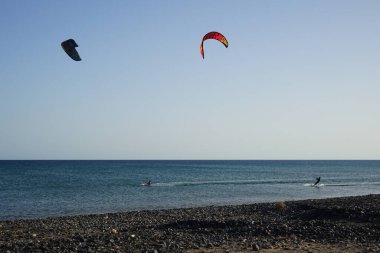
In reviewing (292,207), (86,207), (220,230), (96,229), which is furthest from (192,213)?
(86,207)

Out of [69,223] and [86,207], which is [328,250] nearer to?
[69,223]

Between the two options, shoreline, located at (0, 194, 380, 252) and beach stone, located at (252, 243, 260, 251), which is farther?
shoreline, located at (0, 194, 380, 252)

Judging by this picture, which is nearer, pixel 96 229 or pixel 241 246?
pixel 241 246

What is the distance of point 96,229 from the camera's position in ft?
59.6

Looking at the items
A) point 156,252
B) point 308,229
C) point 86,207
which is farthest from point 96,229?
point 86,207

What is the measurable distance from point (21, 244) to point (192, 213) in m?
12.1

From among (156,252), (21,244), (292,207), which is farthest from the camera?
(292,207)

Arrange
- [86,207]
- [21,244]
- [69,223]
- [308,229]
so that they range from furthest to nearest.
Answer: [86,207] < [69,223] < [308,229] < [21,244]

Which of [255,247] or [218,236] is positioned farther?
[218,236]

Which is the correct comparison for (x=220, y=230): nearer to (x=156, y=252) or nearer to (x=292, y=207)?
(x=156, y=252)

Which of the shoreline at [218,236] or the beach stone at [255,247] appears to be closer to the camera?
the beach stone at [255,247]

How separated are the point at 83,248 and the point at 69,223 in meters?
8.74

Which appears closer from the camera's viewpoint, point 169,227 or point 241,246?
point 241,246

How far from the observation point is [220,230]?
15.3 metres
